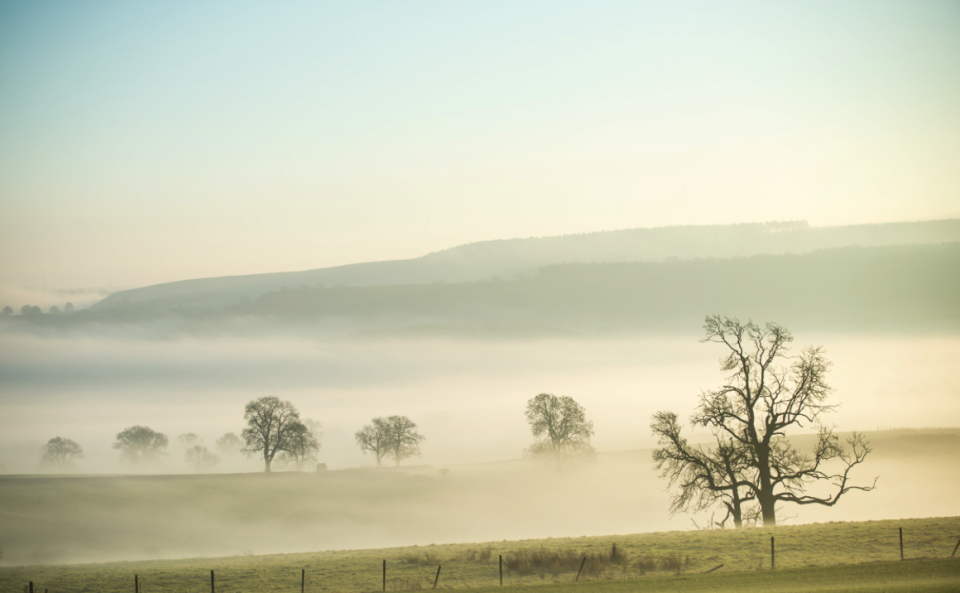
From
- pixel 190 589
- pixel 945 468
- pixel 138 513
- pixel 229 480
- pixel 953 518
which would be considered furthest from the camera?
pixel 945 468

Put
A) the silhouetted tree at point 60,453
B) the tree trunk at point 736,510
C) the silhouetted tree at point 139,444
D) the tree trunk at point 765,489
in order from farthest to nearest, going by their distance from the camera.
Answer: the silhouetted tree at point 60,453
the silhouetted tree at point 139,444
the tree trunk at point 736,510
the tree trunk at point 765,489

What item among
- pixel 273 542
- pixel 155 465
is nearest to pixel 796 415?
pixel 273 542

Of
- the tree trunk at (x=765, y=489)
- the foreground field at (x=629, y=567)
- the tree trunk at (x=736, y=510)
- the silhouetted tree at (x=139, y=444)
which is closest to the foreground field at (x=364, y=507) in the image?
the tree trunk at (x=765, y=489)

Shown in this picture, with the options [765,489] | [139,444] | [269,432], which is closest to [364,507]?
[269,432]

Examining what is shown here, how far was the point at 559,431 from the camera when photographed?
283 ft

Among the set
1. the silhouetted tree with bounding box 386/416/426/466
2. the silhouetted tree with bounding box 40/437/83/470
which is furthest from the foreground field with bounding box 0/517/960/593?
the silhouetted tree with bounding box 40/437/83/470

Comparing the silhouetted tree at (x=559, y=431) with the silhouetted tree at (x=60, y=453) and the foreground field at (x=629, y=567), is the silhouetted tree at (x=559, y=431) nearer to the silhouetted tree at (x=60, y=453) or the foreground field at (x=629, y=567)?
the foreground field at (x=629, y=567)

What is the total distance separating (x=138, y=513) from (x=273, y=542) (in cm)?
1458

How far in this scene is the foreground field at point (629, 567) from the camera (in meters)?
25.7

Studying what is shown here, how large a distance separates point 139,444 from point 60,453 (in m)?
30.6

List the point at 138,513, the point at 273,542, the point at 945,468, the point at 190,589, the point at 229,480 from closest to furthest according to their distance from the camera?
the point at 190,589, the point at 273,542, the point at 138,513, the point at 229,480, the point at 945,468

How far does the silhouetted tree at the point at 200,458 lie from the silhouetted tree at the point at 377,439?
268ft

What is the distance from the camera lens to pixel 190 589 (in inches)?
1150

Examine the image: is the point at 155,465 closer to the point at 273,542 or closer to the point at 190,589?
the point at 273,542
